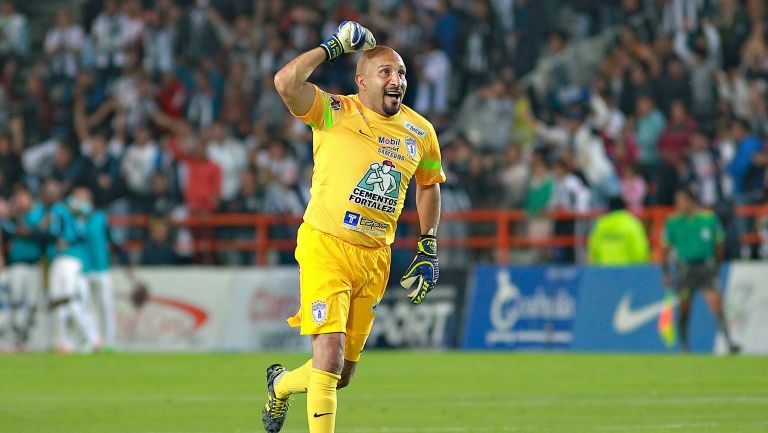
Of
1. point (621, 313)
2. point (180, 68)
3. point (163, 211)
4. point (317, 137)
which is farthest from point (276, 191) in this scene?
point (317, 137)

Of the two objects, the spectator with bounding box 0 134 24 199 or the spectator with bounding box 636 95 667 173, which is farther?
the spectator with bounding box 0 134 24 199

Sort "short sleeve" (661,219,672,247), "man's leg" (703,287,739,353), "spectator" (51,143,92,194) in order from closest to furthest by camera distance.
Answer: "man's leg" (703,287,739,353), "short sleeve" (661,219,672,247), "spectator" (51,143,92,194)

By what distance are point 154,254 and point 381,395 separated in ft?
39.3

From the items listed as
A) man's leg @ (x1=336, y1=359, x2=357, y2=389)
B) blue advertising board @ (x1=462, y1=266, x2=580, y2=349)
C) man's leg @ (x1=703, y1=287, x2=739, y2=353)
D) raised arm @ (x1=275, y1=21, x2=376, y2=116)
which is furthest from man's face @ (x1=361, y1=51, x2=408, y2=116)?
blue advertising board @ (x1=462, y1=266, x2=580, y2=349)

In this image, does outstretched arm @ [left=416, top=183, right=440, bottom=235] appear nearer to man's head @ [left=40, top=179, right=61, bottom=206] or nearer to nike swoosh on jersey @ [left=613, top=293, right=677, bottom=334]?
nike swoosh on jersey @ [left=613, top=293, right=677, bottom=334]

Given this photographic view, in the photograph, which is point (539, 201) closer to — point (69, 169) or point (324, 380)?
point (69, 169)

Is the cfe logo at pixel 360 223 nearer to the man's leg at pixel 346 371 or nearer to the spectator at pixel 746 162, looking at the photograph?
the man's leg at pixel 346 371

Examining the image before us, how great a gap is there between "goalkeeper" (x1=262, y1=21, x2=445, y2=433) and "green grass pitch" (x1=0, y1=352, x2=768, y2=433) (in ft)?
6.72

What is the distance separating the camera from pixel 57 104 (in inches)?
1170

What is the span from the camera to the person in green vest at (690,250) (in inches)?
877

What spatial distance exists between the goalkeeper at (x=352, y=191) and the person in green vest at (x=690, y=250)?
13035mm

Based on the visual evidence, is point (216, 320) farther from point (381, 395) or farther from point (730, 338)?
point (381, 395)

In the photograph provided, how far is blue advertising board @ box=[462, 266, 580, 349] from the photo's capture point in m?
23.5

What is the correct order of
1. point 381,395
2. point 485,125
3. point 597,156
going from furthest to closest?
point 485,125 < point 597,156 < point 381,395
